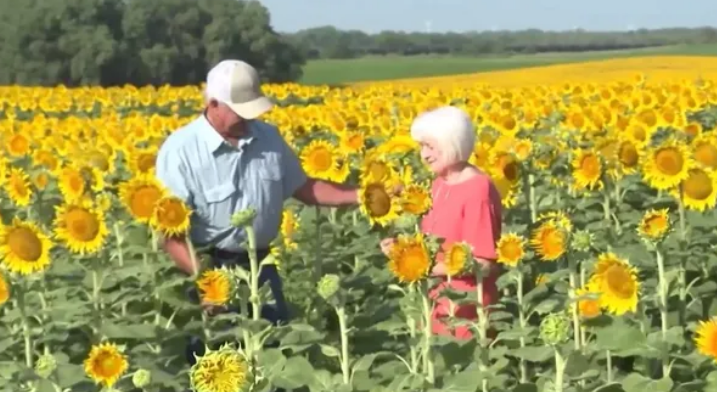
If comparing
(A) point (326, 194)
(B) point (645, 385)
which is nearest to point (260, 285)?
(A) point (326, 194)

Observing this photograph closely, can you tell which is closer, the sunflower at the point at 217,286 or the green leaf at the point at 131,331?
the sunflower at the point at 217,286

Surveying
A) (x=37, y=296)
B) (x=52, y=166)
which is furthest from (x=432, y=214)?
(x=52, y=166)

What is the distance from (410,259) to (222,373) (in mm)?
1201

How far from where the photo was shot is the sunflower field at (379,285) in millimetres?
3533

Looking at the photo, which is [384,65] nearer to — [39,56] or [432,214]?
[39,56]

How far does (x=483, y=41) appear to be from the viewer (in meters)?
67.8

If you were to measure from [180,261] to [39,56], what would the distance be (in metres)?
31.9

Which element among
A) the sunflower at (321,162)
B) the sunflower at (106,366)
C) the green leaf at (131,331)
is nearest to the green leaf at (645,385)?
the sunflower at (106,366)

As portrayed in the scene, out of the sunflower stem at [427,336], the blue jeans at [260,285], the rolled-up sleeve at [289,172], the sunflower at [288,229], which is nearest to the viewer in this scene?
the sunflower stem at [427,336]

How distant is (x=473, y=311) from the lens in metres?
4.12

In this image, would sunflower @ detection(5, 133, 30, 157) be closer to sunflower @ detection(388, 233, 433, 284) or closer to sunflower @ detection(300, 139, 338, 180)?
sunflower @ detection(300, 139, 338, 180)

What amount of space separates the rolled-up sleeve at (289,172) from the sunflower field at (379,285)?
0.31 m

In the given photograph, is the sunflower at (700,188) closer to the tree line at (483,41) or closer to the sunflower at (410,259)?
the sunflower at (410,259)

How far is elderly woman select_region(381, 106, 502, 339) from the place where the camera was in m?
4.01
